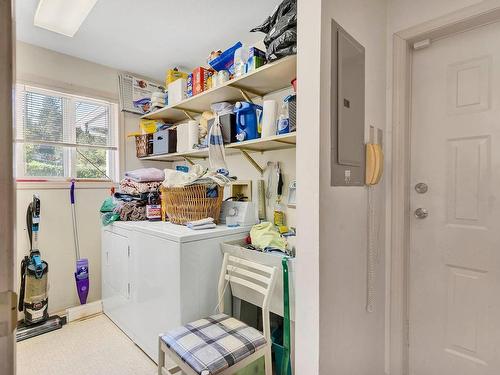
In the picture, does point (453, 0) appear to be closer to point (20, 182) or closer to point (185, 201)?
point (185, 201)

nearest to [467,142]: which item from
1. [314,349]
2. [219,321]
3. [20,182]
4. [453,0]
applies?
[453,0]

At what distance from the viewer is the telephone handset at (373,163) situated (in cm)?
133

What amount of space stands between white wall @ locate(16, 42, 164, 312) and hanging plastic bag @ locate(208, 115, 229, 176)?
4.33 ft

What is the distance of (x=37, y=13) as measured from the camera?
5.94 ft

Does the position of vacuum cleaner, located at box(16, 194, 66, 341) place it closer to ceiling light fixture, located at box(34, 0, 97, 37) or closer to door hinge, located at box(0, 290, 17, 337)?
ceiling light fixture, located at box(34, 0, 97, 37)

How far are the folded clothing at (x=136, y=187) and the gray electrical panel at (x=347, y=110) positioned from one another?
1.75 m

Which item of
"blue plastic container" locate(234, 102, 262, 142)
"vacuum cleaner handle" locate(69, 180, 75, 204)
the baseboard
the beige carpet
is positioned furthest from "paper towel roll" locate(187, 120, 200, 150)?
the baseboard

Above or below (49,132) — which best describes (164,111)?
above

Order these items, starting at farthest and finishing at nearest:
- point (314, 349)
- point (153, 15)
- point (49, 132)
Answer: point (49, 132) → point (153, 15) → point (314, 349)

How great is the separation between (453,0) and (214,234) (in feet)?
5.81

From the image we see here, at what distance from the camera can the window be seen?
2.35 metres

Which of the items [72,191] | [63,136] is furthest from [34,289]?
[63,136]

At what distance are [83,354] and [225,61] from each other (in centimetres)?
235

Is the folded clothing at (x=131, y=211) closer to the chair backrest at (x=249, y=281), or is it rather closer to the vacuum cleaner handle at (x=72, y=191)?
the vacuum cleaner handle at (x=72, y=191)
